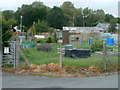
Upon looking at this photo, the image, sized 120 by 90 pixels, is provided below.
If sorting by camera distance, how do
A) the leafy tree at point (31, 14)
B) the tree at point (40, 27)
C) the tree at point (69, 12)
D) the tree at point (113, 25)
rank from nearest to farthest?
the tree at point (40, 27) → the tree at point (113, 25) → the leafy tree at point (31, 14) → the tree at point (69, 12)

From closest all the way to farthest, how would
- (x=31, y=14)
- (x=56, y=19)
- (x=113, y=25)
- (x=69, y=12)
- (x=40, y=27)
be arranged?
(x=40, y=27), (x=113, y=25), (x=56, y=19), (x=31, y=14), (x=69, y=12)

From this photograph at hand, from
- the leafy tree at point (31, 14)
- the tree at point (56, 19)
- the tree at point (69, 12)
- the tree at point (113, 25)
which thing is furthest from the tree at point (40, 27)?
the tree at point (69, 12)

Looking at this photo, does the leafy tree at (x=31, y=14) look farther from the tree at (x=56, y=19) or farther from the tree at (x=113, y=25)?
the tree at (x=113, y=25)

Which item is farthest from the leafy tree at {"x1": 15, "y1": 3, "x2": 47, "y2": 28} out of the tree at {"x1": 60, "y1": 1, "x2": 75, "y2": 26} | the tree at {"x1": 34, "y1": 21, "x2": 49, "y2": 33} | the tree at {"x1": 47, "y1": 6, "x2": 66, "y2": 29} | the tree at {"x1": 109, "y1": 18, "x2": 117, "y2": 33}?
the tree at {"x1": 109, "y1": 18, "x2": 117, "y2": 33}

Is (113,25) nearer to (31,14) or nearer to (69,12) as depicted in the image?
(69,12)

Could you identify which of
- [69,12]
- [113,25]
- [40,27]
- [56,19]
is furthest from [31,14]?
[113,25]

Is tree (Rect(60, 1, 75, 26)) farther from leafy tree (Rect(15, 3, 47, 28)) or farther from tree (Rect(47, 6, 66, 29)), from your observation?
leafy tree (Rect(15, 3, 47, 28))

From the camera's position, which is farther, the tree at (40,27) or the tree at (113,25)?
the tree at (113,25)

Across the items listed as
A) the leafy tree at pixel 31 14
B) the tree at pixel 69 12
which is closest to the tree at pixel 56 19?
the leafy tree at pixel 31 14

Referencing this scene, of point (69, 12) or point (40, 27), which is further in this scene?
point (69, 12)

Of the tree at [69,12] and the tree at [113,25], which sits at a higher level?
the tree at [69,12]

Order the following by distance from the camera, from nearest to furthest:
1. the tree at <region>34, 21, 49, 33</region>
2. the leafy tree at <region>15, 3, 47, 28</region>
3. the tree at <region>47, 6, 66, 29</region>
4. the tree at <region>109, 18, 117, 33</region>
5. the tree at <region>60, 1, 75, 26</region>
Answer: the tree at <region>34, 21, 49, 33</region> < the tree at <region>109, 18, 117, 33</region> < the tree at <region>47, 6, 66, 29</region> < the leafy tree at <region>15, 3, 47, 28</region> < the tree at <region>60, 1, 75, 26</region>

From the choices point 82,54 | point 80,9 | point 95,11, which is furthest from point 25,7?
point 82,54

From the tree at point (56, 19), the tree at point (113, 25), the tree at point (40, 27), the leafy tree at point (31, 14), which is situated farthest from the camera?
the leafy tree at point (31, 14)
